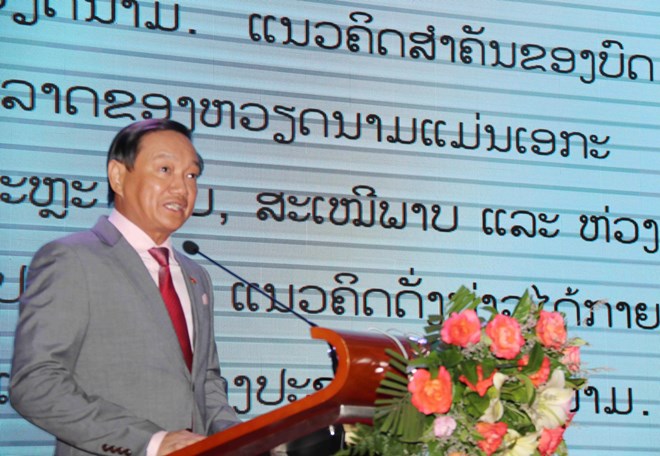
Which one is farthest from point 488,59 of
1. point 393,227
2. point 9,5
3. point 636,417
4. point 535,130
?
point 9,5

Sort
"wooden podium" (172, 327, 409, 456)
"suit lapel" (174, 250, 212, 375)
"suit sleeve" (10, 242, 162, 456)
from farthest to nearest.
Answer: "suit lapel" (174, 250, 212, 375) → "suit sleeve" (10, 242, 162, 456) → "wooden podium" (172, 327, 409, 456)

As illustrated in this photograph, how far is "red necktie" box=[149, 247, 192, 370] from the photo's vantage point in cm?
367

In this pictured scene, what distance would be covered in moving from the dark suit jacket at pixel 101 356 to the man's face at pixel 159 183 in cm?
12

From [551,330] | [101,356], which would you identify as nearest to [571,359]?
[551,330]

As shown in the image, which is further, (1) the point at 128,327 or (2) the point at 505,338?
(1) the point at 128,327

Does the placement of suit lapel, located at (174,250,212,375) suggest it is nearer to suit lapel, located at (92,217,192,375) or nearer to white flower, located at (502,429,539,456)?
suit lapel, located at (92,217,192,375)

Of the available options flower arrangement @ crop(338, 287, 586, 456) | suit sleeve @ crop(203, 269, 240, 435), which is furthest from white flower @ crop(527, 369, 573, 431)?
suit sleeve @ crop(203, 269, 240, 435)

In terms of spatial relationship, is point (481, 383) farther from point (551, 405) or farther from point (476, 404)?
point (551, 405)

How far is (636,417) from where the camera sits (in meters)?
5.38

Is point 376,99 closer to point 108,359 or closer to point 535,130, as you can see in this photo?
point 535,130

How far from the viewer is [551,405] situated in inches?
112

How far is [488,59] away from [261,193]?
3.97 feet

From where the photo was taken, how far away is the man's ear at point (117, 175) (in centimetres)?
389

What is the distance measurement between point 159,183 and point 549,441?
155 centimetres
